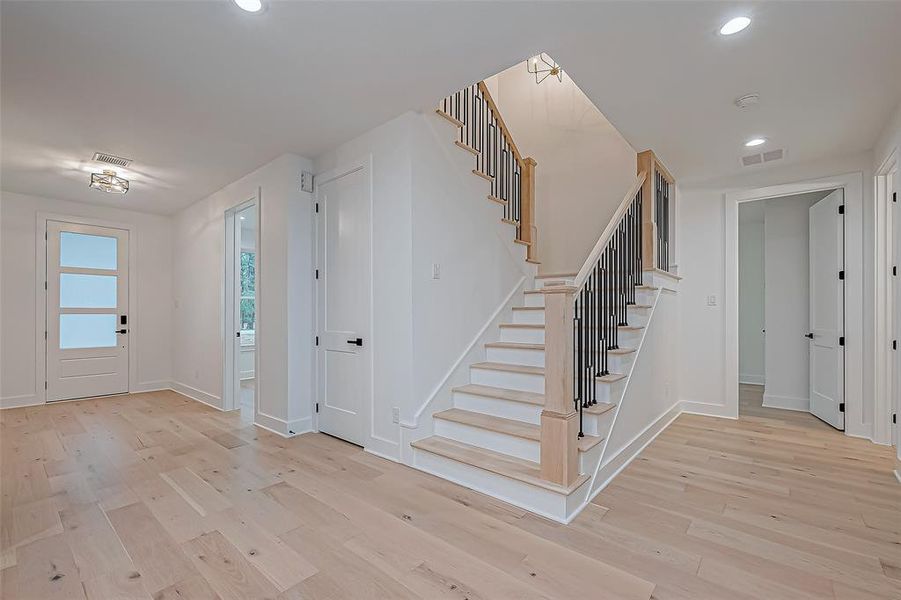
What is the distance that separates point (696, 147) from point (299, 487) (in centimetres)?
416

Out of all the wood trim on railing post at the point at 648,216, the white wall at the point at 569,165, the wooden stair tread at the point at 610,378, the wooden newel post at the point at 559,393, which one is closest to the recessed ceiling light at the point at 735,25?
the wooden newel post at the point at 559,393

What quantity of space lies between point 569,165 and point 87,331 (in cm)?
651

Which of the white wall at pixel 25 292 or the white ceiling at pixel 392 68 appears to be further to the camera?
the white wall at pixel 25 292

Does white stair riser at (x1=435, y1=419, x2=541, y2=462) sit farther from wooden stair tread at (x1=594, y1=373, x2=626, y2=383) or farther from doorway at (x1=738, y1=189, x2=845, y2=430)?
doorway at (x1=738, y1=189, x2=845, y2=430)

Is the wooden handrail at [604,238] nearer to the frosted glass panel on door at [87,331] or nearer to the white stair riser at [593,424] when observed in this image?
the white stair riser at [593,424]

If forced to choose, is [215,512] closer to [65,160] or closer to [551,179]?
[65,160]

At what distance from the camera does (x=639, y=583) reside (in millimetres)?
1759

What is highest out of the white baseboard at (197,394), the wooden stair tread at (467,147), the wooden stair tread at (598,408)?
the wooden stair tread at (467,147)

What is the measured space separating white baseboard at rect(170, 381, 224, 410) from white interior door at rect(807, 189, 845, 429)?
6.38 meters

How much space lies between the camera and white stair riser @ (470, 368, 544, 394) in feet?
10.1

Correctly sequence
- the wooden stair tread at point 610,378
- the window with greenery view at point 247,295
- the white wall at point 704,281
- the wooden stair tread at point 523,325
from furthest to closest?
the window with greenery view at point 247,295, the white wall at point 704,281, the wooden stair tread at point 523,325, the wooden stair tread at point 610,378

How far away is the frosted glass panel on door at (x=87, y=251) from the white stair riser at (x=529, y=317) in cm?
551

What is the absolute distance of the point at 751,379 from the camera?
6.47 m

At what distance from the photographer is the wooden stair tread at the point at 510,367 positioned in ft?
10.2
